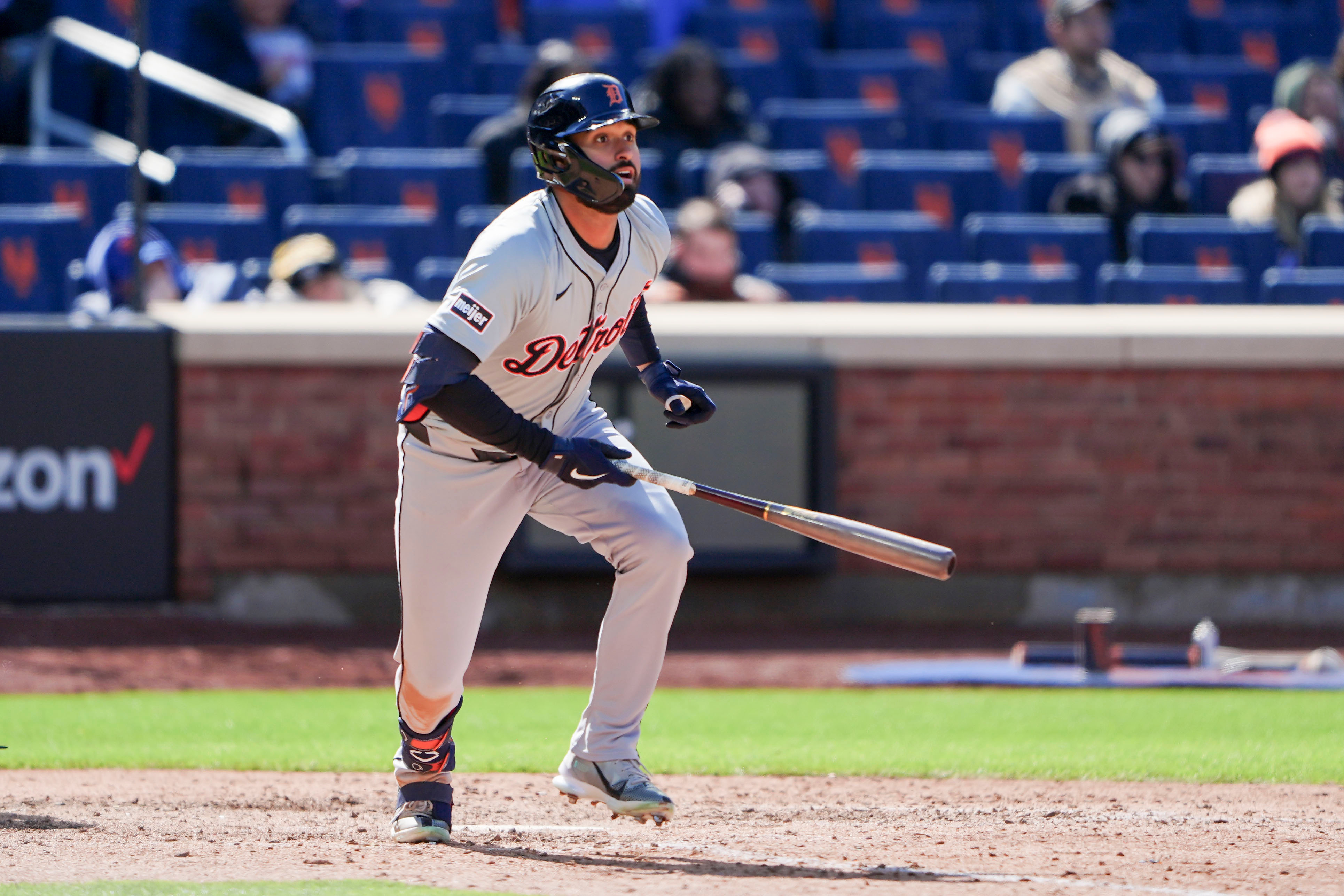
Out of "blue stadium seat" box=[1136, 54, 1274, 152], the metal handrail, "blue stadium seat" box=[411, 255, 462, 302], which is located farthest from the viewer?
"blue stadium seat" box=[1136, 54, 1274, 152]

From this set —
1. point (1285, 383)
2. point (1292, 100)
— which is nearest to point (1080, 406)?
point (1285, 383)

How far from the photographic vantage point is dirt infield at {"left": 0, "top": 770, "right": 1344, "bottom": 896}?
3953 millimetres

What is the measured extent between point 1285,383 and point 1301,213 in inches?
72.9

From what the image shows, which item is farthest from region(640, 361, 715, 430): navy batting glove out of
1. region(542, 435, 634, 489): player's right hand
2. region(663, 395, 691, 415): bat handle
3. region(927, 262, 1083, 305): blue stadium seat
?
region(927, 262, 1083, 305): blue stadium seat

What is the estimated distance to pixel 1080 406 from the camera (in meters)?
9.09

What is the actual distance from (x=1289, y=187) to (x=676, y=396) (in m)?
6.92

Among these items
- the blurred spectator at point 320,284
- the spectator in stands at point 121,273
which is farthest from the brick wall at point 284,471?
the spectator in stands at point 121,273

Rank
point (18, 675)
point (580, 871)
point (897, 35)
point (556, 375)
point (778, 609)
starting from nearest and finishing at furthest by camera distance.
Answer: point (580, 871) < point (556, 375) < point (18, 675) < point (778, 609) < point (897, 35)

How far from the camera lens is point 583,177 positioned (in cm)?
436

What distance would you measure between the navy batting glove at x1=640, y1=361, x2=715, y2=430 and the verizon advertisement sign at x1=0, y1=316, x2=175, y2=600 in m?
4.55

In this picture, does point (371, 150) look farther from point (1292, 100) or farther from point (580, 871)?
point (580, 871)

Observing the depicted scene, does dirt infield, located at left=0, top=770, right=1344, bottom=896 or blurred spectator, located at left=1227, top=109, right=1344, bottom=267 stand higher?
blurred spectator, located at left=1227, top=109, right=1344, bottom=267

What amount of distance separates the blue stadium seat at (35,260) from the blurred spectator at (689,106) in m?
3.44

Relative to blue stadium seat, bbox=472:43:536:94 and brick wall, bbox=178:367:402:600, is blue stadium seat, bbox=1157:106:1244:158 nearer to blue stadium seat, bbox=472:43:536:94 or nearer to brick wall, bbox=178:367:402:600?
blue stadium seat, bbox=472:43:536:94
